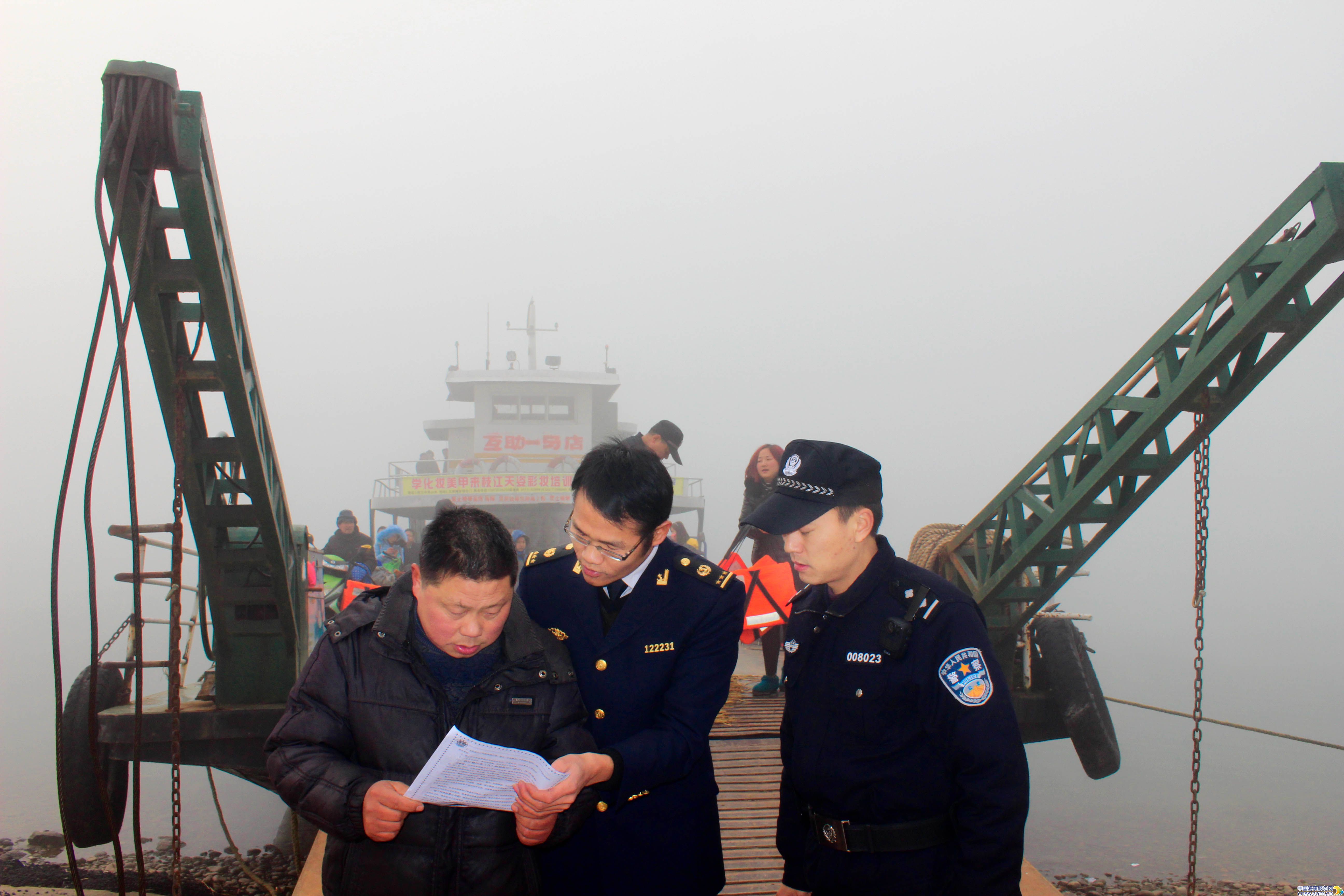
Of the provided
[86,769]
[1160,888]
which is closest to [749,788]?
[86,769]

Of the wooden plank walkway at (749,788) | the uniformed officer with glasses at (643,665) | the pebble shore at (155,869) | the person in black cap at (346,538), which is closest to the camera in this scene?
the uniformed officer with glasses at (643,665)

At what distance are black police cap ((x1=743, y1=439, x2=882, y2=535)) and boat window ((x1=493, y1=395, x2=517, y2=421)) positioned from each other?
70.3 ft

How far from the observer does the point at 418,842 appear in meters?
1.97

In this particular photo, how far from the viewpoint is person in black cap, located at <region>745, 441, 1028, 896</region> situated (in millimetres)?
2000

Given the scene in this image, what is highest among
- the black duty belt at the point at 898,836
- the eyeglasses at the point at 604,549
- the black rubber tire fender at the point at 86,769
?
the eyeglasses at the point at 604,549

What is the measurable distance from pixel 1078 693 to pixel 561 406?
18.9 m

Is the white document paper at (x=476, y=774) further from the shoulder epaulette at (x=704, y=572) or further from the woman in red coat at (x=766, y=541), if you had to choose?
the woman in red coat at (x=766, y=541)

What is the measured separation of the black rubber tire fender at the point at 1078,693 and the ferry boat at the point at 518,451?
13.9 meters

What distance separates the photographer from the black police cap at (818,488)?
2295mm

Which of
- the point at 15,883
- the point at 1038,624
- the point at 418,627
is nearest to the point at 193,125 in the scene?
the point at 418,627

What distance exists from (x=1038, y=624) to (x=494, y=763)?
5764 millimetres

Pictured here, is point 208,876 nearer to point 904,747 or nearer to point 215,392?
point 215,392

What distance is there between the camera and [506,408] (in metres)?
23.6

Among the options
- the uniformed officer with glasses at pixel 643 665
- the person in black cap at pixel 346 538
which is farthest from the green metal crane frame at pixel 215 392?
the person in black cap at pixel 346 538
